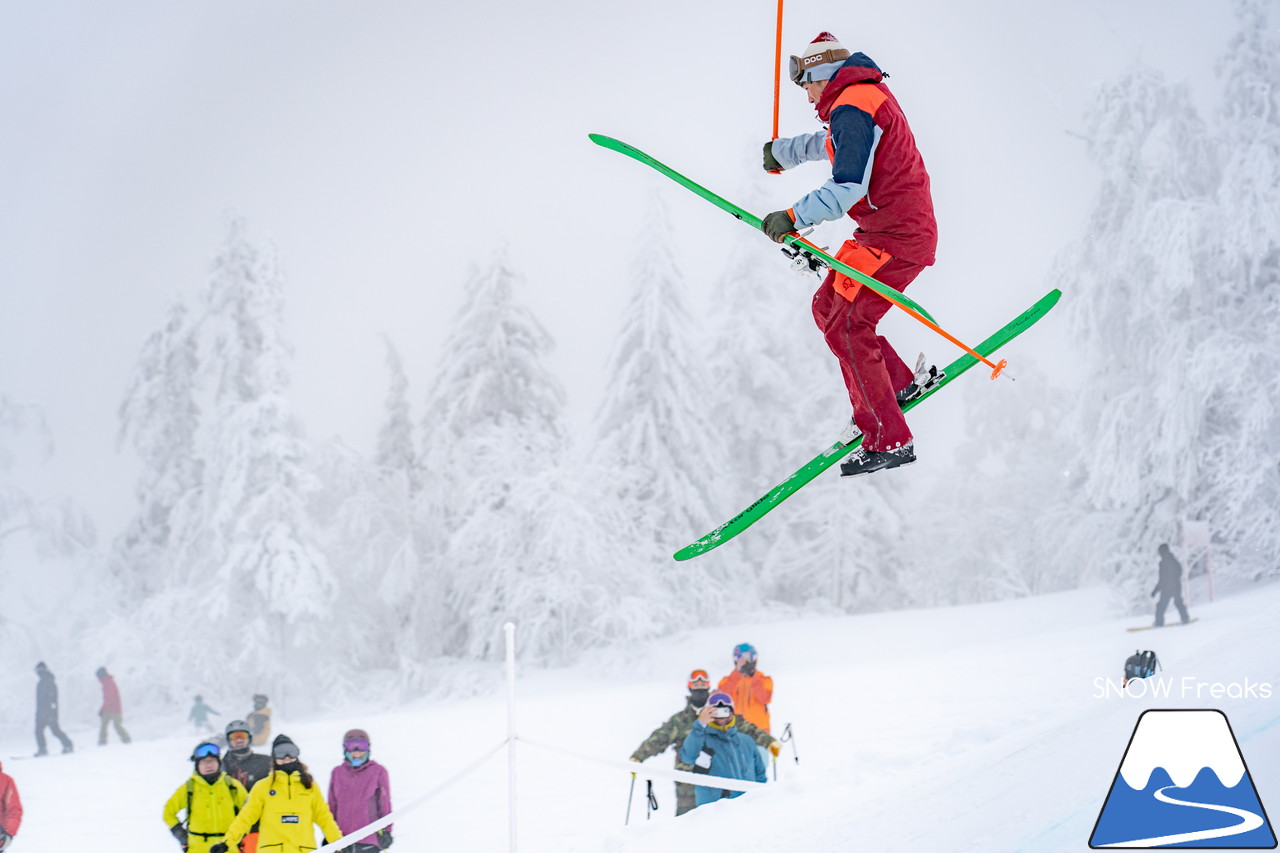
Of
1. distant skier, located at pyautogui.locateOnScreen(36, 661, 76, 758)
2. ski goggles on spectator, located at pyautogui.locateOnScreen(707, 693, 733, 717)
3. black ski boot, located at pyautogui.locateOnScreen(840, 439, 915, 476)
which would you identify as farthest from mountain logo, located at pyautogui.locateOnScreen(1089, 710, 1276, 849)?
distant skier, located at pyautogui.locateOnScreen(36, 661, 76, 758)

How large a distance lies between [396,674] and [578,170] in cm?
1519

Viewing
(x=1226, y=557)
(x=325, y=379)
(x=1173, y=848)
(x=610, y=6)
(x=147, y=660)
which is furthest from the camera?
(x=610, y=6)

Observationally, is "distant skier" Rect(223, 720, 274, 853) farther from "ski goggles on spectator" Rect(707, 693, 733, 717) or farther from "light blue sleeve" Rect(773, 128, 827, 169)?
"light blue sleeve" Rect(773, 128, 827, 169)

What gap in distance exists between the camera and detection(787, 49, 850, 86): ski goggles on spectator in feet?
9.77

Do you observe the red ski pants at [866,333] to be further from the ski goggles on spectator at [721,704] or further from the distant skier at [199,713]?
the distant skier at [199,713]

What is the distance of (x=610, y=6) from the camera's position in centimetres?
3794

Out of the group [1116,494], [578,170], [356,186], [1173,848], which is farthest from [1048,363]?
[1173,848]

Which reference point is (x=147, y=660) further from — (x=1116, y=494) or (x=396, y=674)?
(x=1116, y=494)

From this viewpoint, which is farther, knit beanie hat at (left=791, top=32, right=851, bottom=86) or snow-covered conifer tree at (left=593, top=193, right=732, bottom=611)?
snow-covered conifer tree at (left=593, top=193, right=732, bottom=611)

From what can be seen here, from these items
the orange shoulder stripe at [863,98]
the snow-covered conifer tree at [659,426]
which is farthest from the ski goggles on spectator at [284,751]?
the snow-covered conifer tree at [659,426]

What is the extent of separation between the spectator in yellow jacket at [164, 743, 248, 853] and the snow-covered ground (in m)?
1.74

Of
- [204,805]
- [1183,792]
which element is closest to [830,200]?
[1183,792]

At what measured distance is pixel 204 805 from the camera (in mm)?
4770

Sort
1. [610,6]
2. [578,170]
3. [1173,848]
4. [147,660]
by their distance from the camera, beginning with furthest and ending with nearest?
[610,6], [578,170], [147,660], [1173,848]
